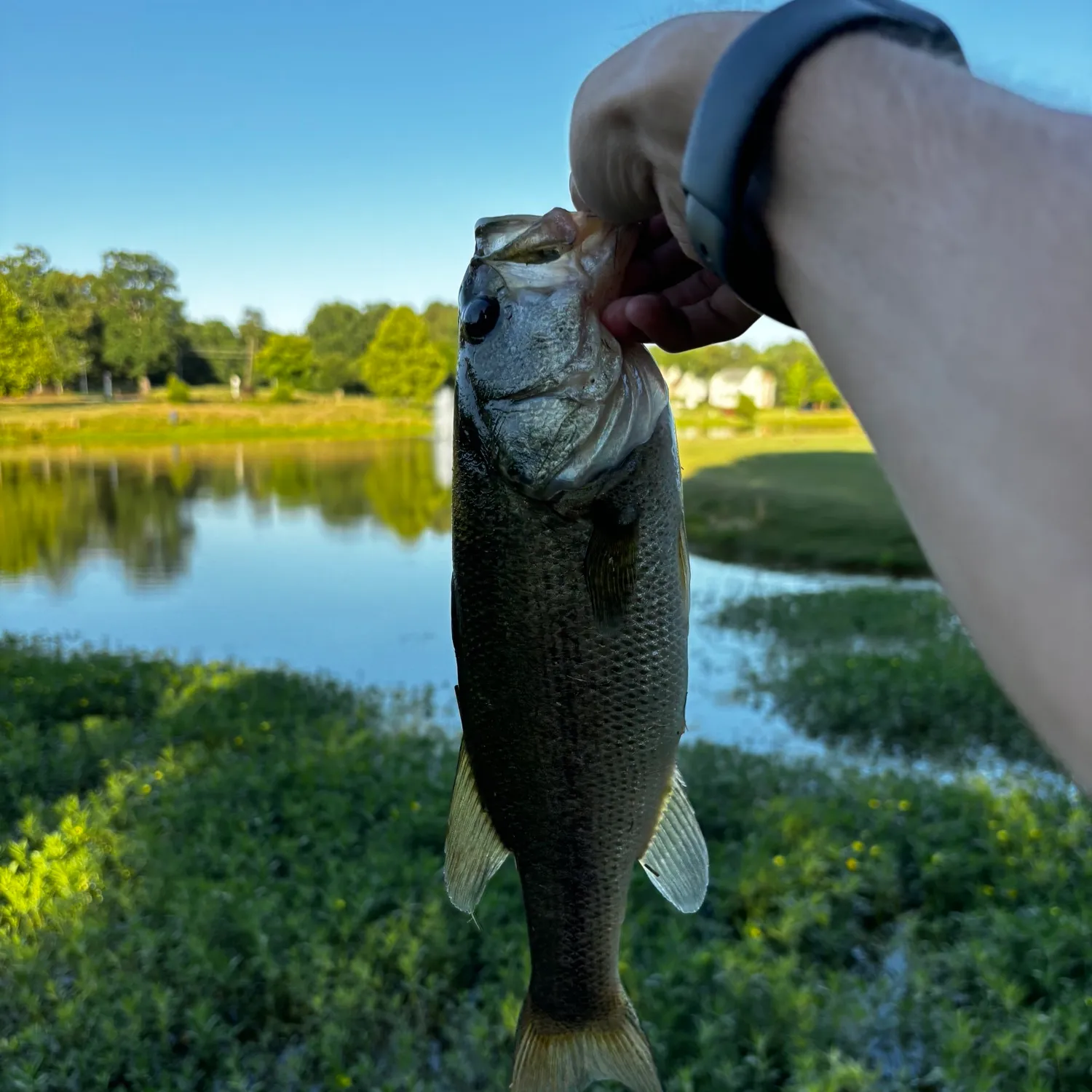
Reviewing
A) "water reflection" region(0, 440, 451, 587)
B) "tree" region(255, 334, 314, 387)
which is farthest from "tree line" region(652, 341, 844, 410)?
"tree" region(255, 334, 314, 387)

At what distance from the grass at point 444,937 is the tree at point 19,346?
104 inches

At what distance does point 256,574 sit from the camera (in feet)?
47.2

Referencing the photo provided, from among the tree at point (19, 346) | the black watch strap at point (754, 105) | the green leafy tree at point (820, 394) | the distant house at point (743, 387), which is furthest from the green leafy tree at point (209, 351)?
the distant house at point (743, 387)

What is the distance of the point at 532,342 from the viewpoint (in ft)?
4.66

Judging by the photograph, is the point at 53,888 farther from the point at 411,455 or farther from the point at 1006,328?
the point at 411,455

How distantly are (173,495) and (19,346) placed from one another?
10.4 m

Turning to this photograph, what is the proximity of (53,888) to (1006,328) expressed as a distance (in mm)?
4550

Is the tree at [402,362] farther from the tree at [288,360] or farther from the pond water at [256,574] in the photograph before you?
the pond water at [256,574]

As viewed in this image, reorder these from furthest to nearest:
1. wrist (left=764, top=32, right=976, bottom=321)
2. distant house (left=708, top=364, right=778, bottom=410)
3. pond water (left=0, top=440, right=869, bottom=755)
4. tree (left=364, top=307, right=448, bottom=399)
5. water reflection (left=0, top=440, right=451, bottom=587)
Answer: distant house (left=708, top=364, right=778, bottom=410) < tree (left=364, top=307, right=448, bottom=399) < water reflection (left=0, top=440, right=451, bottom=587) < pond water (left=0, top=440, right=869, bottom=755) < wrist (left=764, top=32, right=976, bottom=321)

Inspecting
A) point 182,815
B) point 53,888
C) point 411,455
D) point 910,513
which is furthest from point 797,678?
point 411,455

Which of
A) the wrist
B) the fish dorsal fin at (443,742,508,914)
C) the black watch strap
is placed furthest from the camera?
the fish dorsal fin at (443,742,508,914)

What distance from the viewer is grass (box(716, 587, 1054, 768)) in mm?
7000

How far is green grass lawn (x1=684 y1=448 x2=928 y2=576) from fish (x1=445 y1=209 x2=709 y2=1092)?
14941 millimetres

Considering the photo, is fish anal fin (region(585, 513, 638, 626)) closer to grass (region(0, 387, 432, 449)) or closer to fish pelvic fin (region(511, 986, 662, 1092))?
fish pelvic fin (region(511, 986, 662, 1092))
